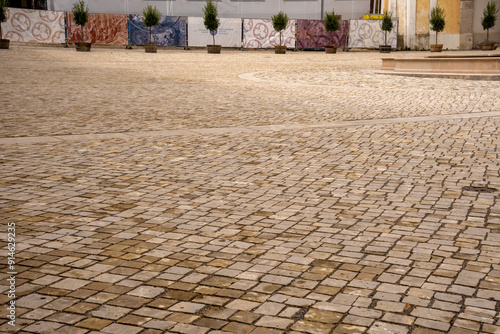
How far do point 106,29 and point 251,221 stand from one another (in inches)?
1600

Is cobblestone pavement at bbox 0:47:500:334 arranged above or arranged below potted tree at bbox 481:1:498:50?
below

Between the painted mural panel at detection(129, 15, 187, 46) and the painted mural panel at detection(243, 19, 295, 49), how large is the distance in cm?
445

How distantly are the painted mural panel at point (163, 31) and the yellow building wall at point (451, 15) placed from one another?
18.5 metres

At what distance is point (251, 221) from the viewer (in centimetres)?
509

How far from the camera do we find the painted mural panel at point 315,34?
46594 mm

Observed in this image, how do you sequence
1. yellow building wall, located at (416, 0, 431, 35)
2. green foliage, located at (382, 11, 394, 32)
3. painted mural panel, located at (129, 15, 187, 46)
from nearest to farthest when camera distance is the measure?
1. painted mural panel, located at (129, 15, 187, 46)
2. green foliage, located at (382, 11, 394, 32)
3. yellow building wall, located at (416, 0, 431, 35)

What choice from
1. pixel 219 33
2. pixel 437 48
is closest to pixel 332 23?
pixel 437 48

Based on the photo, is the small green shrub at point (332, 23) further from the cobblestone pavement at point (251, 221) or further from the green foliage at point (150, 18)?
the cobblestone pavement at point (251, 221)

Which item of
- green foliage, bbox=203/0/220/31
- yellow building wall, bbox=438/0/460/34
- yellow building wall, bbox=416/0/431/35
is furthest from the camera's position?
yellow building wall, bbox=438/0/460/34

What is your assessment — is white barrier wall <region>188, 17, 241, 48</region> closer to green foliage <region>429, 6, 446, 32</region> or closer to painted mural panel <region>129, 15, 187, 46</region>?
painted mural panel <region>129, 15, 187, 46</region>

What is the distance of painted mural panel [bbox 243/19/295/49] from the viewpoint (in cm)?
4553

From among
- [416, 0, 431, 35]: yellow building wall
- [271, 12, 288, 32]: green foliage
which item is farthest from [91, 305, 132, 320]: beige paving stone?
[416, 0, 431, 35]: yellow building wall

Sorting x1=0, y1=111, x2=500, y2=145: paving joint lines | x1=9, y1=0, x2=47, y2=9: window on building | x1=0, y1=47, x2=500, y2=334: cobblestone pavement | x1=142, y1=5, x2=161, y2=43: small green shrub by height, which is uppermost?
x1=9, y1=0, x2=47, y2=9: window on building

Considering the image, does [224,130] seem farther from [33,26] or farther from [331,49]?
[331,49]
